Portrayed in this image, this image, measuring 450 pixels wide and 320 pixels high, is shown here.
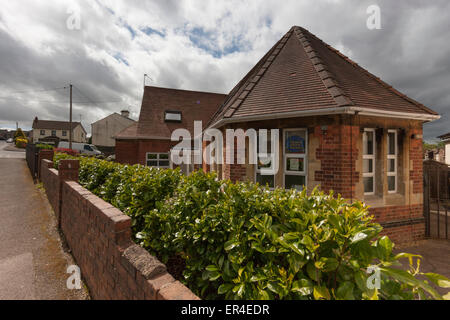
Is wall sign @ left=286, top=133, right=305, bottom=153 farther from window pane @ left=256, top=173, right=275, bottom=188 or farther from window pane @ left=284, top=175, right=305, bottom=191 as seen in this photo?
window pane @ left=256, top=173, right=275, bottom=188

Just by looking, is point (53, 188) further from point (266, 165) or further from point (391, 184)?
point (391, 184)

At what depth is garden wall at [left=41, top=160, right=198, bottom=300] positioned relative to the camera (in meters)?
1.54

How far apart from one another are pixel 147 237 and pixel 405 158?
732cm

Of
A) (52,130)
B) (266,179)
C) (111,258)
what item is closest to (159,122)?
(266,179)

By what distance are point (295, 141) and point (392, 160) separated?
307cm

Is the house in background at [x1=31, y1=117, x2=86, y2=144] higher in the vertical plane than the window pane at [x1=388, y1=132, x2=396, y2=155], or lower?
higher

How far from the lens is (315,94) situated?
5.90 meters

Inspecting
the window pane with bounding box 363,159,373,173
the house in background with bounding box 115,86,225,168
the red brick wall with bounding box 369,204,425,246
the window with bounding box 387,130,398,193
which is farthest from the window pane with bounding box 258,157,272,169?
the house in background with bounding box 115,86,225,168

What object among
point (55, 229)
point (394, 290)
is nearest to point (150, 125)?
point (55, 229)

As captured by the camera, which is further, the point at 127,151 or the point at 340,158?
the point at 127,151

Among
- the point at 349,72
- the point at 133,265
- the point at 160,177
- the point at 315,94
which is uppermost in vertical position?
the point at 349,72

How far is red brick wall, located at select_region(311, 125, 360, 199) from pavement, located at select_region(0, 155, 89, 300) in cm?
556

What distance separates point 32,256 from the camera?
3682 millimetres

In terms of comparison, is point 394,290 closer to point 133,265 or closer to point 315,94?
point 133,265
